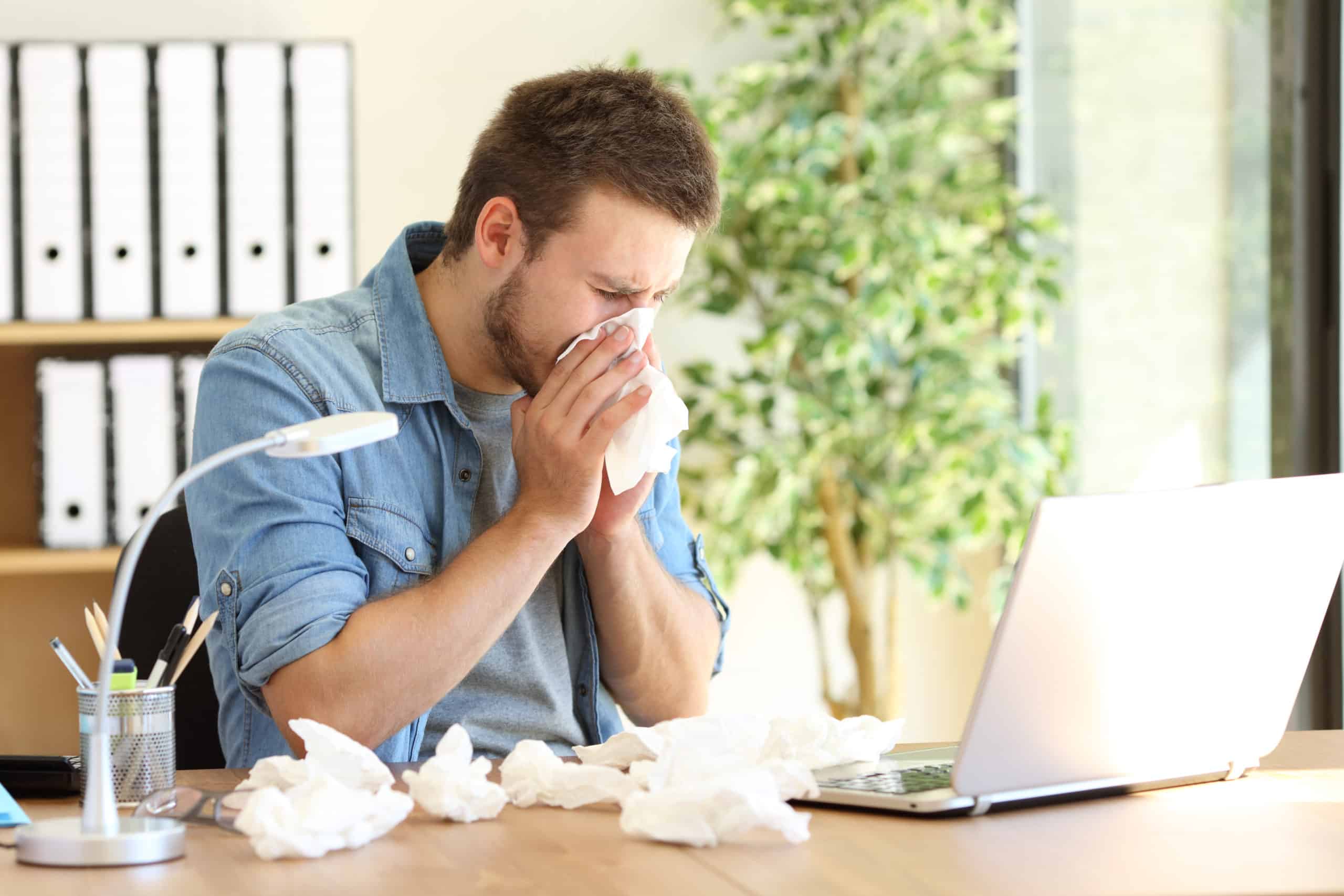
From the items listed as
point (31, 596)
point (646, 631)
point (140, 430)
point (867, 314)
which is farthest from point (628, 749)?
point (31, 596)

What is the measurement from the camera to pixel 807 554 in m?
2.60

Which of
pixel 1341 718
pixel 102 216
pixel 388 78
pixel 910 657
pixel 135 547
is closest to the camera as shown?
pixel 135 547

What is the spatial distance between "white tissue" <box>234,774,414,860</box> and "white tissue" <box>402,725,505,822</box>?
1.3 inches

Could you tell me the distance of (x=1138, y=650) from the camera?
3.05ft

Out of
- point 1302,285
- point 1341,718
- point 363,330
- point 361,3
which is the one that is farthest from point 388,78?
point 1341,718

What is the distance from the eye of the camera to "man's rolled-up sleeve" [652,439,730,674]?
1571 millimetres

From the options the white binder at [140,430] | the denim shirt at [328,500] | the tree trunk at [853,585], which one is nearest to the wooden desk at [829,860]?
the denim shirt at [328,500]

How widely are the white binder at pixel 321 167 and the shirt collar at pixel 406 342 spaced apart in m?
0.80

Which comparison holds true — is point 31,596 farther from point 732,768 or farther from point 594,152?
point 732,768

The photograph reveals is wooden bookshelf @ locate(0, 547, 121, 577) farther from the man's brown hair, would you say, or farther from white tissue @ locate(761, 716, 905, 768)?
white tissue @ locate(761, 716, 905, 768)

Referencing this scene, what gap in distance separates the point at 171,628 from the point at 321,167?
38.6 inches

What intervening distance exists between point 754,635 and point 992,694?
1.99m

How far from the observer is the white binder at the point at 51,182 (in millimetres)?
2188

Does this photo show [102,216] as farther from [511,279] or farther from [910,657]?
[910,657]
